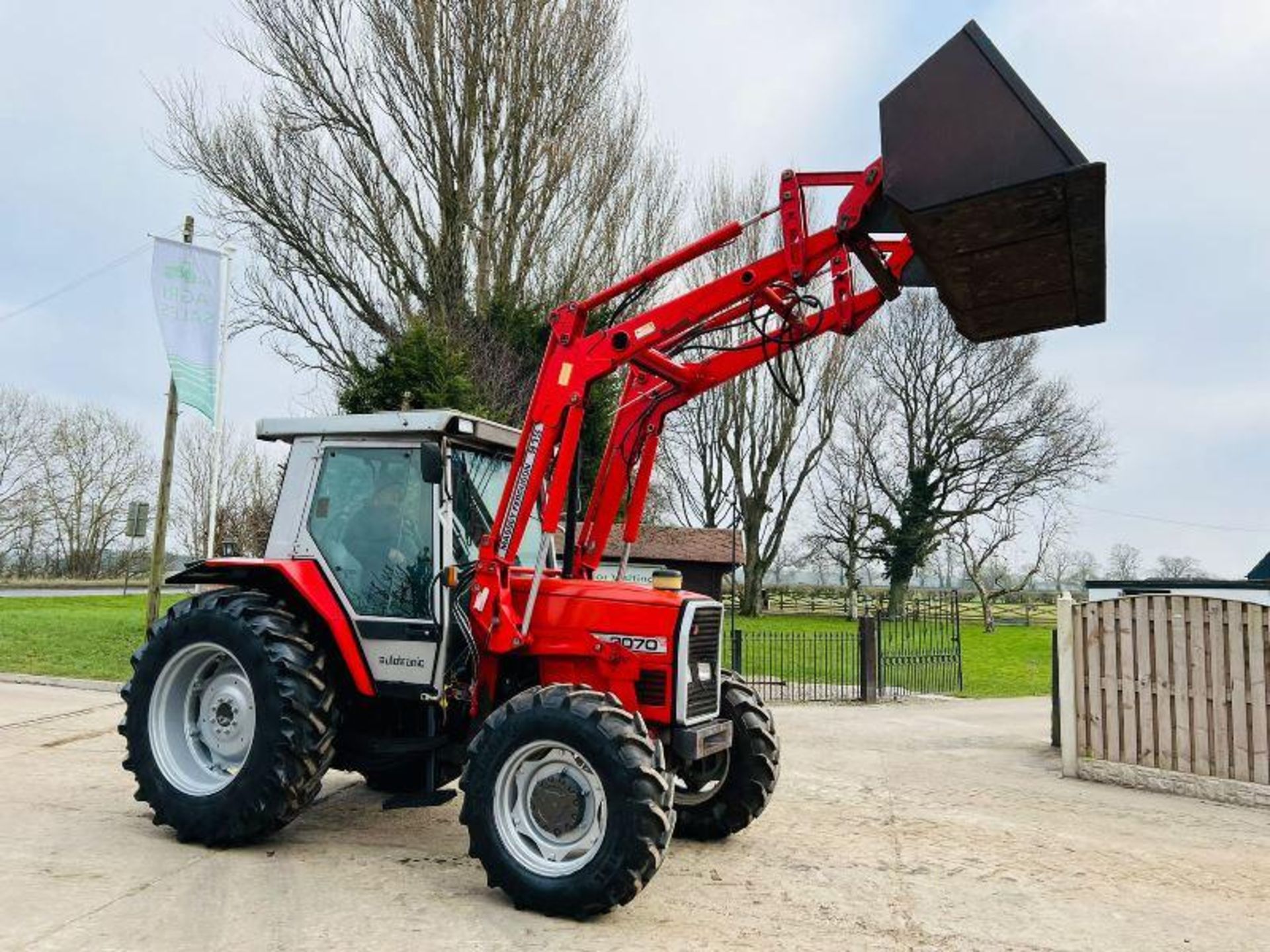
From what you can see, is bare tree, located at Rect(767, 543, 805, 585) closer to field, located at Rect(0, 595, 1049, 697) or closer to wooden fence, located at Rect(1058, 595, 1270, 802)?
field, located at Rect(0, 595, 1049, 697)

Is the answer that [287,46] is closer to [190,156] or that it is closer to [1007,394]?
[190,156]

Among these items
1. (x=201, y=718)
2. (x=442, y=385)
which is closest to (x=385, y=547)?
(x=201, y=718)

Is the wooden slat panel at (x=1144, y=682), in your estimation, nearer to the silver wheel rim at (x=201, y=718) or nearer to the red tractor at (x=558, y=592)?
the red tractor at (x=558, y=592)

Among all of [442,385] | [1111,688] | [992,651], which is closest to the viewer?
[1111,688]

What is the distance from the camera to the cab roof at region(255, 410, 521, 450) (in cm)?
525

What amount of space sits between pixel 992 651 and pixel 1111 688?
20.8 metres

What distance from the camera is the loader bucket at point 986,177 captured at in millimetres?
3824

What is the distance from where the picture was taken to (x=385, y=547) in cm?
538

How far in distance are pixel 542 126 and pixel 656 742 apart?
1630 centimetres

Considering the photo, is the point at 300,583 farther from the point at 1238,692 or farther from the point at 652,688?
the point at 1238,692

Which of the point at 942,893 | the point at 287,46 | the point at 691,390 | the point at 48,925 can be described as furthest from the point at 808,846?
the point at 287,46

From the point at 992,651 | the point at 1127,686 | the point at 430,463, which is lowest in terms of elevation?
the point at 992,651

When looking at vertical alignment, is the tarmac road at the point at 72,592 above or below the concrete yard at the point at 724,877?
above

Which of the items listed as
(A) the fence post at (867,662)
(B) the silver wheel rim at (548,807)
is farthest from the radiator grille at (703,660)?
(A) the fence post at (867,662)
